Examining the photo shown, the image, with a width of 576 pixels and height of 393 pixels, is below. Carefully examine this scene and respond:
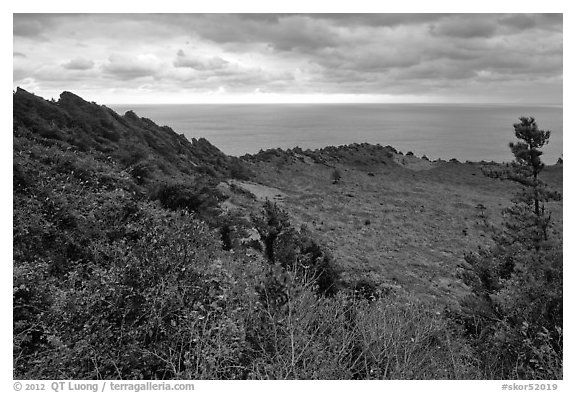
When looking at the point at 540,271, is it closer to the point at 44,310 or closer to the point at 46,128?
the point at 44,310

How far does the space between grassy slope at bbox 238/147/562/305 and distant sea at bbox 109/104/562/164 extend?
5326mm

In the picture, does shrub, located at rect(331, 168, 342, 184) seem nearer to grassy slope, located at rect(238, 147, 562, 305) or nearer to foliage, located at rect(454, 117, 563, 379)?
grassy slope, located at rect(238, 147, 562, 305)

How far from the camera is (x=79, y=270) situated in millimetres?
11094

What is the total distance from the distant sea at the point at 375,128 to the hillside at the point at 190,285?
4.25 m

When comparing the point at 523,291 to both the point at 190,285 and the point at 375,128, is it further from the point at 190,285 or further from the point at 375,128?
the point at 375,128

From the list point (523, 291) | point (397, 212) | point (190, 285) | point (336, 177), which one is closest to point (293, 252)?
point (190, 285)

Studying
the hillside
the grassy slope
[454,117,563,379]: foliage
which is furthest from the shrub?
[454,117,563,379]: foliage

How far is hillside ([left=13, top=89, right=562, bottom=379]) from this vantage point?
847 centimetres

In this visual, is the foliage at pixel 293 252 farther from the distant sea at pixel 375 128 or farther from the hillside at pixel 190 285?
the distant sea at pixel 375 128

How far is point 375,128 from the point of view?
161 ft

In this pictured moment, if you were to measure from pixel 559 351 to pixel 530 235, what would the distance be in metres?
7.82

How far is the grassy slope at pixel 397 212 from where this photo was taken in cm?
2409

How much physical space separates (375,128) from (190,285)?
42811 mm
